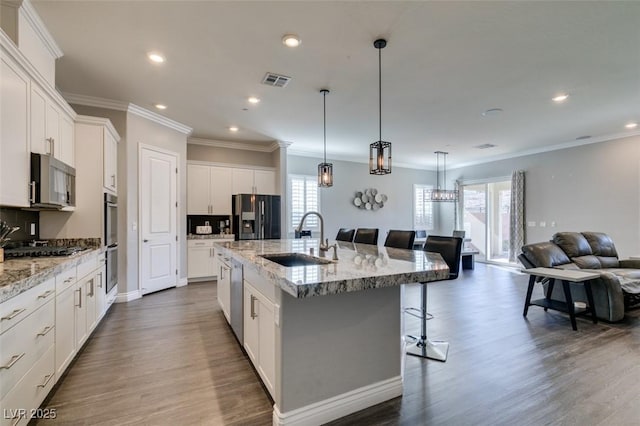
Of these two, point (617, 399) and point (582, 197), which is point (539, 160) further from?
point (617, 399)

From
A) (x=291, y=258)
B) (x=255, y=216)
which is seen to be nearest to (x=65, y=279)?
(x=291, y=258)

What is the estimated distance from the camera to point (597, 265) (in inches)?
170

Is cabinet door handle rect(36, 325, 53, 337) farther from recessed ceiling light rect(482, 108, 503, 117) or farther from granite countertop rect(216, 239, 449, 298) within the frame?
recessed ceiling light rect(482, 108, 503, 117)

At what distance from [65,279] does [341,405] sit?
6.93 ft

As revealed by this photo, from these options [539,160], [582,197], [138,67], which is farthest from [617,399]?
[539,160]

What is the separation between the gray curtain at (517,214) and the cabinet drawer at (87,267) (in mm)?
8067

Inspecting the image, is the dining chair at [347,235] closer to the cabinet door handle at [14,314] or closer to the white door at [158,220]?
the white door at [158,220]

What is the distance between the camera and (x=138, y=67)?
317 centimetres

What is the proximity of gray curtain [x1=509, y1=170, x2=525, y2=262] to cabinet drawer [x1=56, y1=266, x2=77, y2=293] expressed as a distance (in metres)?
8.15

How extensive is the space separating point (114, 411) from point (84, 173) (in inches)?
104

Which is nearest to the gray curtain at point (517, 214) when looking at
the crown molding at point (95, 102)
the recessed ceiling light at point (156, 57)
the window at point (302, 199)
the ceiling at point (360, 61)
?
the ceiling at point (360, 61)

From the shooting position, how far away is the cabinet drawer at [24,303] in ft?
4.51

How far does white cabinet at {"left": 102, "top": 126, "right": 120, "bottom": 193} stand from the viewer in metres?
3.48

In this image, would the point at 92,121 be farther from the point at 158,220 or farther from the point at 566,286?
the point at 566,286
